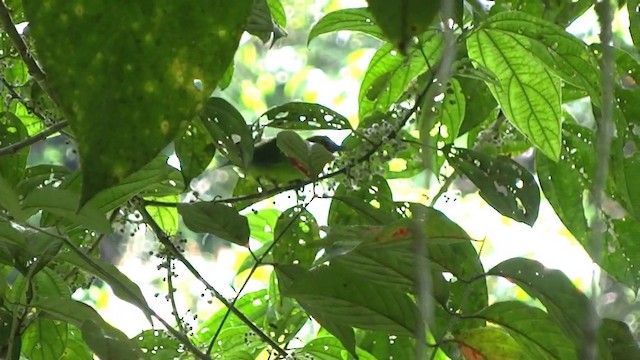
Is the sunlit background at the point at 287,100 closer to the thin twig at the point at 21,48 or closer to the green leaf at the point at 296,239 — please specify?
the green leaf at the point at 296,239

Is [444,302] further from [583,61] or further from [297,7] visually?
[297,7]

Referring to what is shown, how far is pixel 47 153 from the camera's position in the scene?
6.27 feet

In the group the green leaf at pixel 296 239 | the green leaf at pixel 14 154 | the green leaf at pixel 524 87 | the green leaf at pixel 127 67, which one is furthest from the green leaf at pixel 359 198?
the green leaf at pixel 127 67

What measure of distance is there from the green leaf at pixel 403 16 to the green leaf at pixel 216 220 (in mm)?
333

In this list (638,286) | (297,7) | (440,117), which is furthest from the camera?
(297,7)

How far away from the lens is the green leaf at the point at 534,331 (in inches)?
16.3

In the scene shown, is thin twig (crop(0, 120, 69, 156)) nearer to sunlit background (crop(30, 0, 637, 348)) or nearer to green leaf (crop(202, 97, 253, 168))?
green leaf (crop(202, 97, 253, 168))

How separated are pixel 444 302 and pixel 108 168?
0.29 metres

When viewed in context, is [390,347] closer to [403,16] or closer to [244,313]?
[244,313]

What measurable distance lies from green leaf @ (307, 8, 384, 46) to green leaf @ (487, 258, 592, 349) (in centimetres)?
22

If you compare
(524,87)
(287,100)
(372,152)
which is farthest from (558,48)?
(287,100)

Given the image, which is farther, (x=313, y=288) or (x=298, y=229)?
(x=298, y=229)

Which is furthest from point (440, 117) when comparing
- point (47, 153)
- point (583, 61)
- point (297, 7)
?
point (47, 153)

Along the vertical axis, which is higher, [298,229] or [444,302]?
[298,229]
